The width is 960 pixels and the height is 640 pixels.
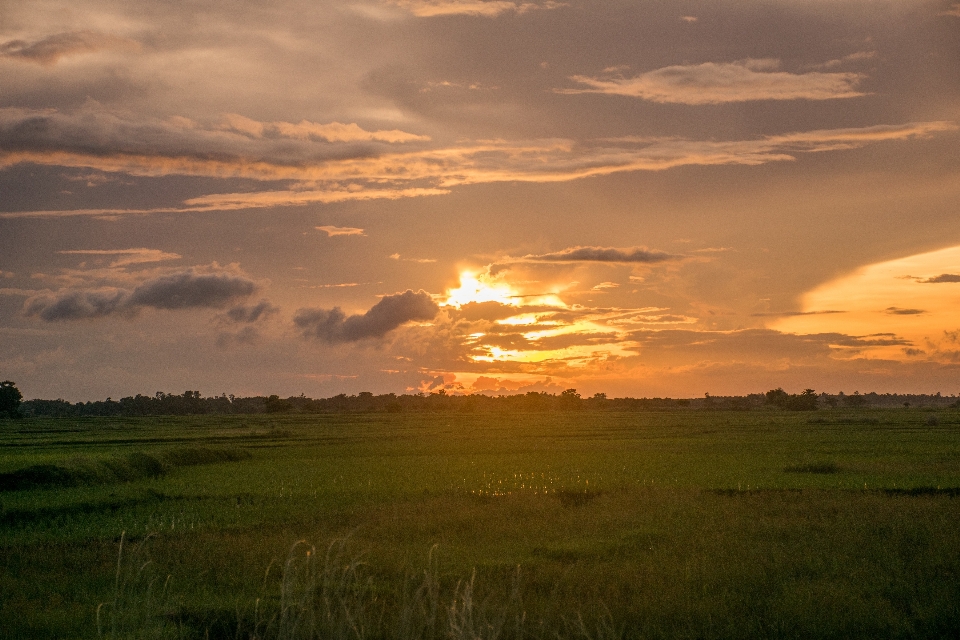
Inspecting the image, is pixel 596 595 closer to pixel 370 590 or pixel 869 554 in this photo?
pixel 370 590

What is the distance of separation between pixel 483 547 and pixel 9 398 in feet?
310

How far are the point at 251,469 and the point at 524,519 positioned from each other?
18.4 meters

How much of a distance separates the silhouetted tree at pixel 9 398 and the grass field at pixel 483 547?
225 feet

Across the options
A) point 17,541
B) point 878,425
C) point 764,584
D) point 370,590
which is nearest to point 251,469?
point 17,541

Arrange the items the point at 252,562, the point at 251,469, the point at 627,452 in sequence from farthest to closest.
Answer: the point at 627,452, the point at 251,469, the point at 252,562

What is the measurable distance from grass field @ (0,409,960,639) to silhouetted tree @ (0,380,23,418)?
225 feet

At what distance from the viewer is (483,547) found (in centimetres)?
1677

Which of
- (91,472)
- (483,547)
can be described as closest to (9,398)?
(91,472)

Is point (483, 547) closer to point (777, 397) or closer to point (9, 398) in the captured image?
point (9, 398)

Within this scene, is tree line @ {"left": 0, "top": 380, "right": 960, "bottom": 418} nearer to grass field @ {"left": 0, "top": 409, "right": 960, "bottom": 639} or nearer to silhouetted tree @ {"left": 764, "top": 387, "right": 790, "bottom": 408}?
silhouetted tree @ {"left": 764, "top": 387, "right": 790, "bottom": 408}

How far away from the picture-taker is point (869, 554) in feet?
Answer: 50.8

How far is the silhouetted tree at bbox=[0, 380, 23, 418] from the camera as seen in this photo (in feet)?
302

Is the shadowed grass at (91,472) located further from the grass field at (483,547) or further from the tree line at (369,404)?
the tree line at (369,404)

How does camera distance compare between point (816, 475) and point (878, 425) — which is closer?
point (816, 475)
